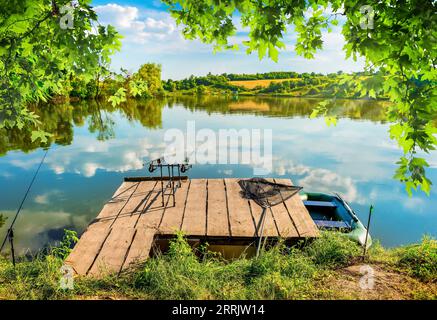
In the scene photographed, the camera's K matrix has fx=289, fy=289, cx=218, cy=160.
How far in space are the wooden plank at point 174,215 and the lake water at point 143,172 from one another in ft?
11.3

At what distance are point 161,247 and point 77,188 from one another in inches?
305

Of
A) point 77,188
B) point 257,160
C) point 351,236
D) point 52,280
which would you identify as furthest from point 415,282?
point 257,160

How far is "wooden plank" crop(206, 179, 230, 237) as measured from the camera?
22.2 ft

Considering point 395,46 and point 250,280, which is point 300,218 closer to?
point 250,280

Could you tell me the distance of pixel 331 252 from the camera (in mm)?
5492

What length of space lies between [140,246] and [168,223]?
1.13 meters

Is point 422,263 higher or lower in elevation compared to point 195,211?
higher

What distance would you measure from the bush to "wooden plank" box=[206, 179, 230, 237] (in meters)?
1.94

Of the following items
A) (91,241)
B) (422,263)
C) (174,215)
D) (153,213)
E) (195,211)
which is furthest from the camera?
(195,211)

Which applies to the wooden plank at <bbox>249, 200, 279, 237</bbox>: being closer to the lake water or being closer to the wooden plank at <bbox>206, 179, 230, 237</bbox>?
the wooden plank at <bbox>206, 179, 230, 237</bbox>

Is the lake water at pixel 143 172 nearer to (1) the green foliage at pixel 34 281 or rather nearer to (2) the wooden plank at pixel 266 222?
(2) the wooden plank at pixel 266 222

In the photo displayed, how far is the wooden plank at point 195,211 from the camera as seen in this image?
6.82 metres

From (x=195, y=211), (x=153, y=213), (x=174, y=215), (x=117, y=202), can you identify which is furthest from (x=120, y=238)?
(x=117, y=202)
